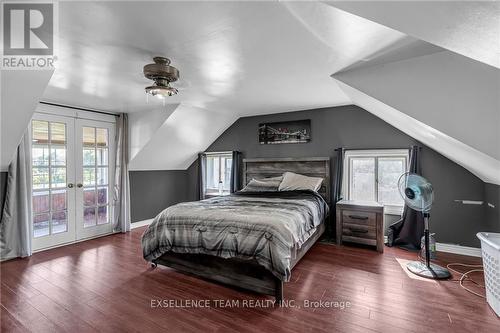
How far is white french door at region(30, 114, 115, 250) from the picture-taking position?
3.51m

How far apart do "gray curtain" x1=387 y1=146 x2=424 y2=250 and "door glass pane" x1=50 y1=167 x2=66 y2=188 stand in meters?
5.22

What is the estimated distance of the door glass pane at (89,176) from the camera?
4.06 meters

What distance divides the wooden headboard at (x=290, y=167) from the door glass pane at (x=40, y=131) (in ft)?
10.8

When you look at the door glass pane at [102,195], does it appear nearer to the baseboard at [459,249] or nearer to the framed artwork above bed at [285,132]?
the framed artwork above bed at [285,132]

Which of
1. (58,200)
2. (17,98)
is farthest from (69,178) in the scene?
(17,98)

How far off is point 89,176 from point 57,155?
0.59 m

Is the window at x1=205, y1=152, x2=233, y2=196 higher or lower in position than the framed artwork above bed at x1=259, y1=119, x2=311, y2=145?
lower

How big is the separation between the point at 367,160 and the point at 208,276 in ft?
10.1

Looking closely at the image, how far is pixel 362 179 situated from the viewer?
3.99m

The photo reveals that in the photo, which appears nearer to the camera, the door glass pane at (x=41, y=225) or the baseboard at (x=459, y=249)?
the baseboard at (x=459, y=249)

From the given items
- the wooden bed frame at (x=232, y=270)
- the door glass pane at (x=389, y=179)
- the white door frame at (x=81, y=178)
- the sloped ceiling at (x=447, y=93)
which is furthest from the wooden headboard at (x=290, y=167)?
the white door frame at (x=81, y=178)

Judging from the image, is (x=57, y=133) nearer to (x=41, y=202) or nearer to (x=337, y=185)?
(x=41, y=202)

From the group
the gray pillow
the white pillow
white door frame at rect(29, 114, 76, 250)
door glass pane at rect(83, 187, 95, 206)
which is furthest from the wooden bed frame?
door glass pane at rect(83, 187, 95, 206)

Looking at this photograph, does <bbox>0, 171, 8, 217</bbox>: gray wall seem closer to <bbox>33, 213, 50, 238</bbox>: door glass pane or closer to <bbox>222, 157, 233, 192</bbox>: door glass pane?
<bbox>33, 213, 50, 238</bbox>: door glass pane
